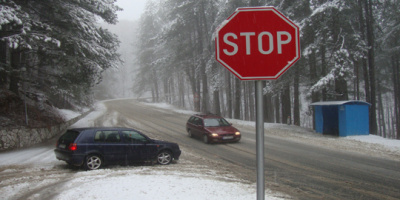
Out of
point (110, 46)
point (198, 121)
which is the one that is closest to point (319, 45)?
point (198, 121)

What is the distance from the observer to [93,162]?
393 inches

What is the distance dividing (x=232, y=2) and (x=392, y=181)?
20.6m

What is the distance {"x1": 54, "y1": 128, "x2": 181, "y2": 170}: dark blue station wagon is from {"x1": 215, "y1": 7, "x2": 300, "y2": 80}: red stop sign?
8641mm

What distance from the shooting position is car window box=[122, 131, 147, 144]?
10.9 metres

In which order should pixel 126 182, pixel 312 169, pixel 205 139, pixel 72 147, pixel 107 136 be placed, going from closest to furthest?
pixel 126 182
pixel 72 147
pixel 312 169
pixel 107 136
pixel 205 139

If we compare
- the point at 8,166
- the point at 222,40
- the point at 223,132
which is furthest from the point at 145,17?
Answer: the point at 222,40

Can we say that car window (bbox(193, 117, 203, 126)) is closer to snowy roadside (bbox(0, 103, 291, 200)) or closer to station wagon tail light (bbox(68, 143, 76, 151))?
snowy roadside (bbox(0, 103, 291, 200))

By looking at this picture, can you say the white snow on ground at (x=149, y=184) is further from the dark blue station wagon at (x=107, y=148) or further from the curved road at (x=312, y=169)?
the curved road at (x=312, y=169)

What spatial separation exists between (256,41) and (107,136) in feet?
30.0

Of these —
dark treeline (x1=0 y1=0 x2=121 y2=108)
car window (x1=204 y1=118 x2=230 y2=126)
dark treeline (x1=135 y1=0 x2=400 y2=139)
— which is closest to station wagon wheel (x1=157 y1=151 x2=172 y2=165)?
car window (x1=204 y1=118 x2=230 y2=126)

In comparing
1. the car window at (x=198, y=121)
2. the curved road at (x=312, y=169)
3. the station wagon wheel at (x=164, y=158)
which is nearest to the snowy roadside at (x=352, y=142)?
the curved road at (x=312, y=169)

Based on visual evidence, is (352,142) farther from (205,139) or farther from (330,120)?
(205,139)

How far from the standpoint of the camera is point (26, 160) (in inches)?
450

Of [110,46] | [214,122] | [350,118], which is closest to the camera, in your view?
[350,118]
